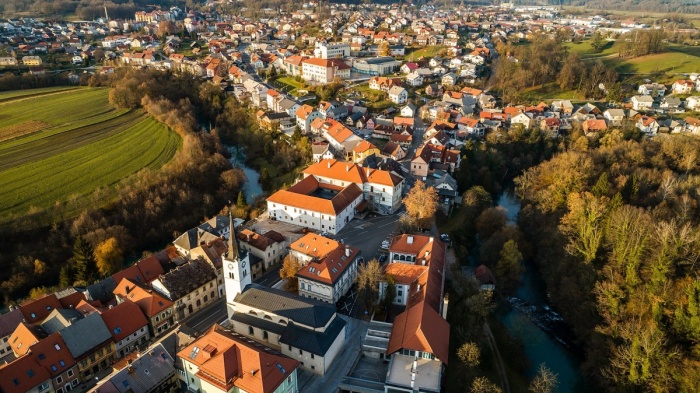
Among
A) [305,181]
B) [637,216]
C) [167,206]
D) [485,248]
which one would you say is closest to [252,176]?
[167,206]

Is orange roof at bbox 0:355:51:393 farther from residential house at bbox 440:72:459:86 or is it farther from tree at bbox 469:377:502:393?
residential house at bbox 440:72:459:86

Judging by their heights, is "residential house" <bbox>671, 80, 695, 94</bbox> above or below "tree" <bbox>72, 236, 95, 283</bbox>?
above

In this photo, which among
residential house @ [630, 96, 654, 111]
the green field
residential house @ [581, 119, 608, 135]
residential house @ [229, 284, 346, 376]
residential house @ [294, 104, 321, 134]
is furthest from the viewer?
Answer: residential house @ [630, 96, 654, 111]

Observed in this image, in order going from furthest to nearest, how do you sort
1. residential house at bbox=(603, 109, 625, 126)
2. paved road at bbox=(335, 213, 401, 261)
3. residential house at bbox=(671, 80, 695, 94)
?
residential house at bbox=(671, 80, 695, 94) < residential house at bbox=(603, 109, 625, 126) < paved road at bbox=(335, 213, 401, 261)

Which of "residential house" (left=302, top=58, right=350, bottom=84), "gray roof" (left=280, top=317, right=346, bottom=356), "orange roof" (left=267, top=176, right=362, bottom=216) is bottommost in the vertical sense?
"gray roof" (left=280, top=317, right=346, bottom=356)

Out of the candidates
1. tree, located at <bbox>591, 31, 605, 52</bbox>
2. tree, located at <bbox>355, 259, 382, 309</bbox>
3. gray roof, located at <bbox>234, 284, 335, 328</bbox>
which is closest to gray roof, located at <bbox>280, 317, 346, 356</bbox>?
gray roof, located at <bbox>234, 284, 335, 328</bbox>
